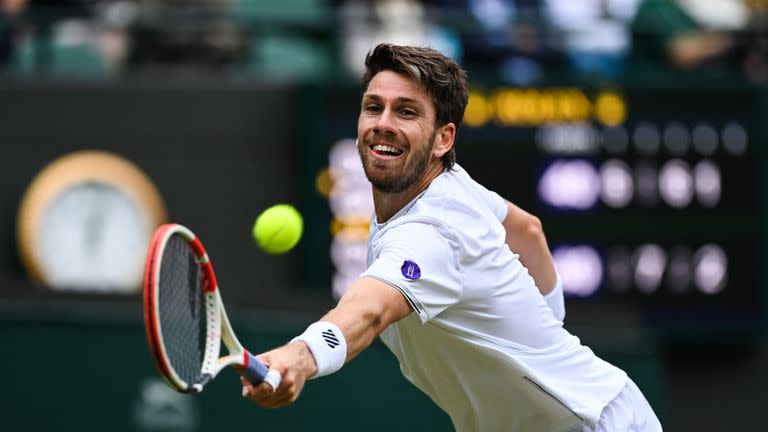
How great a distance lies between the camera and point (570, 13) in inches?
416

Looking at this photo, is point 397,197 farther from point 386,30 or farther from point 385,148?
point 386,30

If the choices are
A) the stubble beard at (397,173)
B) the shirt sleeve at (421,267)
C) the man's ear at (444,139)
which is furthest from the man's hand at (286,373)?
the man's ear at (444,139)

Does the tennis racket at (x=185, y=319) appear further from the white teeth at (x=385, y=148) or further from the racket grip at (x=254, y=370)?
the white teeth at (x=385, y=148)

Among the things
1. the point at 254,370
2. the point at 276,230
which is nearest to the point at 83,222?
the point at 276,230

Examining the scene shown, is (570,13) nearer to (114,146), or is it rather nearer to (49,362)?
(114,146)

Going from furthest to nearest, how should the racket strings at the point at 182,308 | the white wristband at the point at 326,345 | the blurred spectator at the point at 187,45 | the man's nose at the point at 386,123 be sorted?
the blurred spectator at the point at 187,45 → the man's nose at the point at 386,123 → the racket strings at the point at 182,308 → the white wristband at the point at 326,345

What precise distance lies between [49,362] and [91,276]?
1.19 m

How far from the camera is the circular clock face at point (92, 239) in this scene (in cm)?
945

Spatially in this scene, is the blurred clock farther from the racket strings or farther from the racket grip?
the racket grip

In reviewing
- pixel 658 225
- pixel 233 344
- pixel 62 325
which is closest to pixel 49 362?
pixel 62 325

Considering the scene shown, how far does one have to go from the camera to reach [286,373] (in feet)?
11.6

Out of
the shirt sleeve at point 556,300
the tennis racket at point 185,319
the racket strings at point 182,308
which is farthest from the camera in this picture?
the shirt sleeve at point 556,300

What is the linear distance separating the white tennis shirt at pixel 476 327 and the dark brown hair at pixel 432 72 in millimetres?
217

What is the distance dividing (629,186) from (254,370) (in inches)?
249
